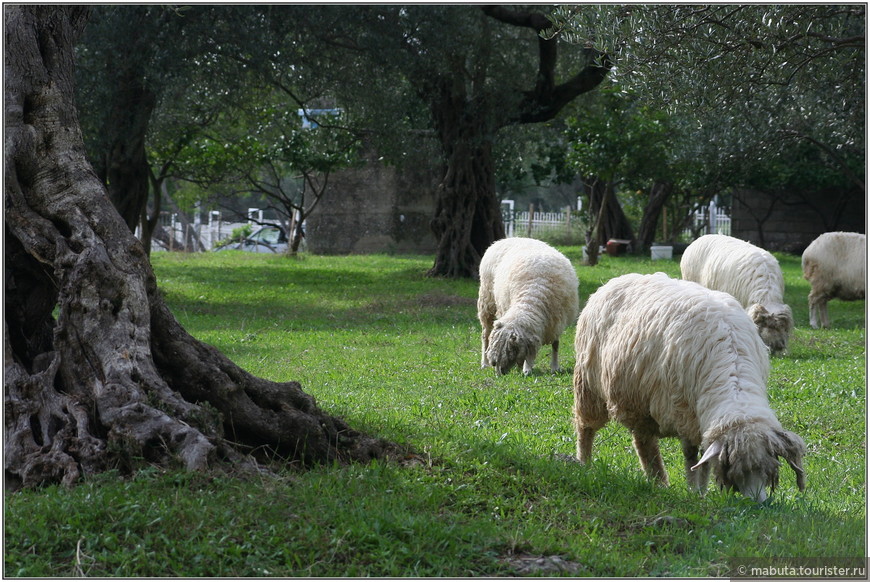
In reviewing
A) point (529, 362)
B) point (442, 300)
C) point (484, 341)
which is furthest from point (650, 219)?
point (529, 362)

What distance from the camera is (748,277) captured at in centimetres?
1252

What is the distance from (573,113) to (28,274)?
22.1m

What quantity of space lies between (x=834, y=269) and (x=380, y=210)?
64.7ft

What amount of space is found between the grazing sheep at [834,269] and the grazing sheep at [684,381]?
405 inches

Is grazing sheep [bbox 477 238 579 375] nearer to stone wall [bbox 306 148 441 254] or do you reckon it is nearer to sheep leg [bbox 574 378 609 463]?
sheep leg [bbox 574 378 609 463]

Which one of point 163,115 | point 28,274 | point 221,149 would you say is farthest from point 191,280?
point 28,274

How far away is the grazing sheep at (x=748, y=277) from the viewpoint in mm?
11836

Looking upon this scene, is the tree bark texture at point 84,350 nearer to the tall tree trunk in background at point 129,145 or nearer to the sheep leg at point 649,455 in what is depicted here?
the sheep leg at point 649,455

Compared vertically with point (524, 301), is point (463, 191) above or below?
above

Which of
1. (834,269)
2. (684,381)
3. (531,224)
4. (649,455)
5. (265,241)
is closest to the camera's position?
(684,381)

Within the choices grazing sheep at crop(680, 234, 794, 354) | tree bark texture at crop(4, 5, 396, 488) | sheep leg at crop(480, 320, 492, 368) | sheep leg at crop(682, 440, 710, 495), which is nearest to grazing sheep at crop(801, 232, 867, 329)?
grazing sheep at crop(680, 234, 794, 354)

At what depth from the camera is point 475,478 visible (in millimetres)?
5160

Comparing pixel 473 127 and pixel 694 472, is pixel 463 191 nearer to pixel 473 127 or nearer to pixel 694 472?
pixel 473 127

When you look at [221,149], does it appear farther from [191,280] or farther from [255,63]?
[255,63]
